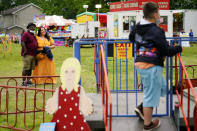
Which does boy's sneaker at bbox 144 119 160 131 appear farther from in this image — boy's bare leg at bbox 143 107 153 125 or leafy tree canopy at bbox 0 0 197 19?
leafy tree canopy at bbox 0 0 197 19

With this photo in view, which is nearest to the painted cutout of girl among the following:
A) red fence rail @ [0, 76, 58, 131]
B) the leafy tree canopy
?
red fence rail @ [0, 76, 58, 131]

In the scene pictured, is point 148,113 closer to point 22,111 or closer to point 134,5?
point 22,111

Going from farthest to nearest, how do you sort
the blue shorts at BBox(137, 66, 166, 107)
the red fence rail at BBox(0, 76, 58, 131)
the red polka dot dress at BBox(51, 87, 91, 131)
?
the red fence rail at BBox(0, 76, 58, 131) < the red polka dot dress at BBox(51, 87, 91, 131) < the blue shorts at BBox(137, 66, 166, 107)

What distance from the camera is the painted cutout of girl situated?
391cm

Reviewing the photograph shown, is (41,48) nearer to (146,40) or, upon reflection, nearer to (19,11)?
(146,40)

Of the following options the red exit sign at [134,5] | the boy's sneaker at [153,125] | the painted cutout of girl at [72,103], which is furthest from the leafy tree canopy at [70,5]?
the painted cutout of girl at [72,103]

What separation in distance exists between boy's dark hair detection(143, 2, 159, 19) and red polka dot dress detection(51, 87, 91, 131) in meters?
1.29

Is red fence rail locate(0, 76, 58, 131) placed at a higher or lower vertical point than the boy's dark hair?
lower

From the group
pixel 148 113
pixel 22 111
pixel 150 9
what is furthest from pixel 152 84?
pixel 22 111

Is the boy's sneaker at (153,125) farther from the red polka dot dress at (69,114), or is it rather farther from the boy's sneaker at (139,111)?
the red polka dot dress at (69,114)

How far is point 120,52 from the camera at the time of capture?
5844 mm

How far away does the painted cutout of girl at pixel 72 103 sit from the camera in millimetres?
3908

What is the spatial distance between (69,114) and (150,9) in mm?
1640

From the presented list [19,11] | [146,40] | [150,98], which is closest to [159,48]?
[146,40]
